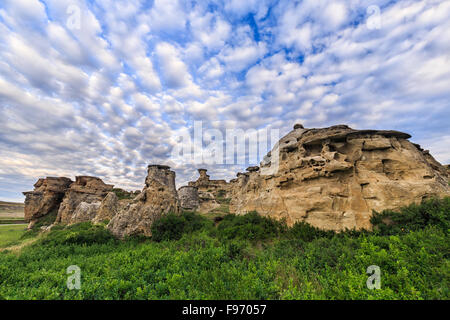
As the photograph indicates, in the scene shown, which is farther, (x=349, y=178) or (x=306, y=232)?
(x=349, y=178)

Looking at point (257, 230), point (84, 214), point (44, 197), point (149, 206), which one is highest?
point (149, 206)

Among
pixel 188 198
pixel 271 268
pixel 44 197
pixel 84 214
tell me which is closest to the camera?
pixel 271 268

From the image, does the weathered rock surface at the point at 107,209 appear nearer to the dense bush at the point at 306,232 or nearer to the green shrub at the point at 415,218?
the dense bush at the point at 306,232

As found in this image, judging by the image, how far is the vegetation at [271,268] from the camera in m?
4.84

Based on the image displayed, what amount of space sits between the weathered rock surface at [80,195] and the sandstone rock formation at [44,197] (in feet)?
10.1

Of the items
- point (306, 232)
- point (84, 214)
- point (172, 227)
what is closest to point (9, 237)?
point (84, 214)

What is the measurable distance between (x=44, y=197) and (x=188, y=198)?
2632 centimetres

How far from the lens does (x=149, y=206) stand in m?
15.5

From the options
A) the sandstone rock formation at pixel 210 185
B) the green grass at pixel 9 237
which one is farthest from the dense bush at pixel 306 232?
the sandstone rock formation at pixel 210 185

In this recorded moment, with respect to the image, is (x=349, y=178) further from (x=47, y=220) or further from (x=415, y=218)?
(x=47, y=220)

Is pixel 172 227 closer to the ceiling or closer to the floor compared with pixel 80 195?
closer to the floor

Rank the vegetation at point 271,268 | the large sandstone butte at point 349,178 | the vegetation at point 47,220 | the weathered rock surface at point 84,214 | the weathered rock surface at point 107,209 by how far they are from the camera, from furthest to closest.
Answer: the vegetation at point 47,220 → the weathered rock surface at point 84,214 → the weathered rock surface at point 107,209 → the large sandstone butte at point 349,178 → the vegetation at point 271,268

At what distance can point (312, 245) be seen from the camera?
30.6 ft
